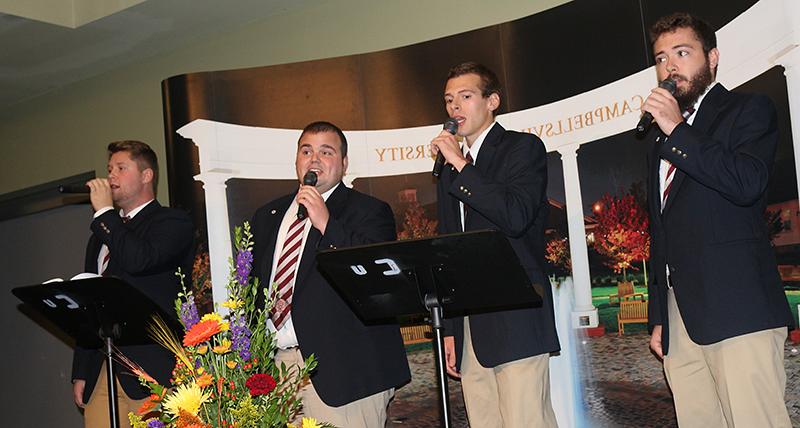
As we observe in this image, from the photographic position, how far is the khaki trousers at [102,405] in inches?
149

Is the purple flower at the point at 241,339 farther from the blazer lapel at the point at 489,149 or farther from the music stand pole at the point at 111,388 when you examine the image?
the music stand pole at the point at 111,388

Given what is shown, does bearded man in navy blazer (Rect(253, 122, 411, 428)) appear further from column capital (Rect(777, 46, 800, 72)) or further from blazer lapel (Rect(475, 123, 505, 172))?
column capital (Rect(777, 46, 800, 72))

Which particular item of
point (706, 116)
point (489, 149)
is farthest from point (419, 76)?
point (706, 116)

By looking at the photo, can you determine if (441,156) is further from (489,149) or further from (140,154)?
(140,154)

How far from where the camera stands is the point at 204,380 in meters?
1.64

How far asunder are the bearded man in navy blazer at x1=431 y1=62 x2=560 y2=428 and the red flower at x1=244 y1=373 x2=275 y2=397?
3.88ft

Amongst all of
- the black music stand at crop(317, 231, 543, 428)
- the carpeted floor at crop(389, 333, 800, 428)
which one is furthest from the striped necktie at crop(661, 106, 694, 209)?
the carpeted floor at crop(389, 333, 800, 428)

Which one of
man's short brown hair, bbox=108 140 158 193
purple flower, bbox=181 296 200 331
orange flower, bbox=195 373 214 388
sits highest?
man's short brown hair, bbox=108 140 158 193

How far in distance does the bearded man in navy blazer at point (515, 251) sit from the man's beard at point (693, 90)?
1.62 feet

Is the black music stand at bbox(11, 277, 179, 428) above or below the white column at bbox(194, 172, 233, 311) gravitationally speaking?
below

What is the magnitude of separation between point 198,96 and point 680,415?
118 inches

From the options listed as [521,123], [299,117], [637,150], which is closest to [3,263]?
[299,117]

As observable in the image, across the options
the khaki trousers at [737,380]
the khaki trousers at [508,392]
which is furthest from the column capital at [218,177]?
the khaki trousers at [737,380]

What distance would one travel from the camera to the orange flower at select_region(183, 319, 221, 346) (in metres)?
1.64
